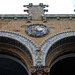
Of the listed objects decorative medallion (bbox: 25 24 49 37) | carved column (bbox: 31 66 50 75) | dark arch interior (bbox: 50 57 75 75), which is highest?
decorative medallion (bbox: 25 24 49 37)

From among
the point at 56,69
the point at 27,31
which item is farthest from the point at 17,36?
the point at 56,69

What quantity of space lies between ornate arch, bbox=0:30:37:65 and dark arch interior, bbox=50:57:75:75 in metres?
3.21

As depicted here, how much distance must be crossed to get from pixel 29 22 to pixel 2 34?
7.18ft

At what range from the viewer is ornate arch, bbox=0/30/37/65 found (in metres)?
11.0

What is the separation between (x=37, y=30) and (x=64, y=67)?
12.7 ft

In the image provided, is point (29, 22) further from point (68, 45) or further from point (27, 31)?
point (68, 45)

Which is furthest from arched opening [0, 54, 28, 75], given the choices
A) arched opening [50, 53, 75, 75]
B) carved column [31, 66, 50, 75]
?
carved column [31, 66, 50, 75]

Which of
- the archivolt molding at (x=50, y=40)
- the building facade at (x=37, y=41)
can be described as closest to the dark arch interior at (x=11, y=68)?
the building facade at (x=37, y=41)

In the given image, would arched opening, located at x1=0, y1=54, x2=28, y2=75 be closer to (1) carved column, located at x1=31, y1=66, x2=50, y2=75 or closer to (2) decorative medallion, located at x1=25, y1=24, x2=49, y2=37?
(2) decorative medallion, located at x1=25, y1=24, x2=49, y2=37

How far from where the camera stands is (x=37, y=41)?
452 inches

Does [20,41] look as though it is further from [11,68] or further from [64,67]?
[64,67]

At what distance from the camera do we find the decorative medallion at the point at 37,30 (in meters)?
11.9

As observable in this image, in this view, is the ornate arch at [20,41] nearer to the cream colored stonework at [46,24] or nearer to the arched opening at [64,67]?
the cream colored stonework at [46,24]

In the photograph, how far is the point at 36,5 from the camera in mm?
14859
